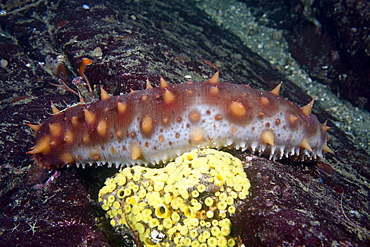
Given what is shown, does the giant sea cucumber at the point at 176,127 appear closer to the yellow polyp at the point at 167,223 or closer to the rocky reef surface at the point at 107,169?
the rocky reef surface at the point at 107,169

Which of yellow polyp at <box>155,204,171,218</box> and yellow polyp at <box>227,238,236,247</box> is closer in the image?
yellow polyp at <box>227,238,236,247</box>

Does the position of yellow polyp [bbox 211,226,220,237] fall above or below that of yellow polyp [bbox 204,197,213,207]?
below

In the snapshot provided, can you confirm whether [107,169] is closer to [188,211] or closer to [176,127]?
[176,127]

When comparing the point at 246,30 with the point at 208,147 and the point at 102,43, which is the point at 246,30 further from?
the point at 208,147

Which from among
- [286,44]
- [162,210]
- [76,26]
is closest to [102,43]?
[76,26]

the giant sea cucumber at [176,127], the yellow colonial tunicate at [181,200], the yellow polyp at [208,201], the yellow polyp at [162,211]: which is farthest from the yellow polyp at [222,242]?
the giant sea cucumber at [176,127]

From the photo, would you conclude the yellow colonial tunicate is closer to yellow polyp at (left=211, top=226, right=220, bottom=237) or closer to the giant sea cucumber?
yellow polyp at (left=211, top=226, right=220, bottom=237)

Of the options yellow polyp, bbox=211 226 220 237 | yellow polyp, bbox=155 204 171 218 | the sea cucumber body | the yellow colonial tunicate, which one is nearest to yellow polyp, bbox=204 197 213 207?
the yellow colonial tunicate
